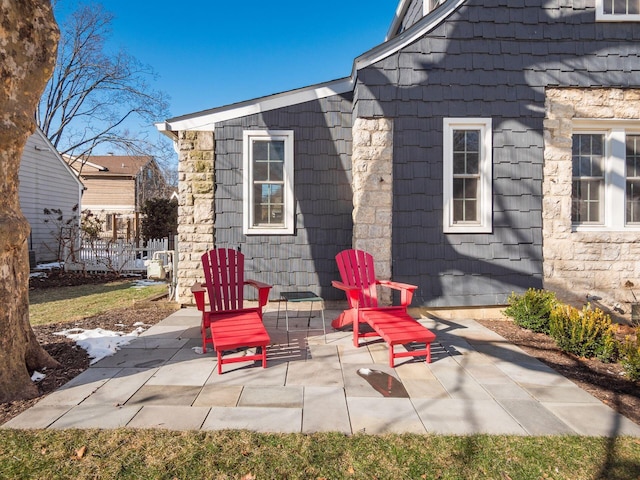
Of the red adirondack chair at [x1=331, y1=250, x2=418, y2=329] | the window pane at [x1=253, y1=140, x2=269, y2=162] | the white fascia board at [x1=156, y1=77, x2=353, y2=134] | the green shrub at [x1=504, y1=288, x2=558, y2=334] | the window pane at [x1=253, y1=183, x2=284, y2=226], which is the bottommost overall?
the green shrub at [x1=504, y1=288, x2=558, y2=334]

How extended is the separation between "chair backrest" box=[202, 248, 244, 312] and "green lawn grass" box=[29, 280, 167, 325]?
260 centimetres

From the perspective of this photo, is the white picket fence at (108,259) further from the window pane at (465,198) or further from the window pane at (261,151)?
the window pane at (465,198)

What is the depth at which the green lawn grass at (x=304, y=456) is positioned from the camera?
1931mm

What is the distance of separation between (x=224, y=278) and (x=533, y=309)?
158 inches

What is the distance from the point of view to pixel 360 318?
4031 millimetres

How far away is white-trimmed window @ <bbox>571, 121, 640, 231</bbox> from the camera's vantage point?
5289mm

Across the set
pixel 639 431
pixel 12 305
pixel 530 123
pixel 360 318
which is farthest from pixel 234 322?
pixel 530 123

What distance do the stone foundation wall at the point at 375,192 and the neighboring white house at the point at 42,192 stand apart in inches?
384

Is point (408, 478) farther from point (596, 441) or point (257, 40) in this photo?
point (257, 40)

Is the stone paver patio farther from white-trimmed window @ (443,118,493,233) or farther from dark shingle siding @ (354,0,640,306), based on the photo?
white-trimmed window @ (443,118,493,233)

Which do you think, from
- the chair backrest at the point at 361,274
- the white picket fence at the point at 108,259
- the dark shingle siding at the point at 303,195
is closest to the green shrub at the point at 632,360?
the chair backrest at the point at 361,274

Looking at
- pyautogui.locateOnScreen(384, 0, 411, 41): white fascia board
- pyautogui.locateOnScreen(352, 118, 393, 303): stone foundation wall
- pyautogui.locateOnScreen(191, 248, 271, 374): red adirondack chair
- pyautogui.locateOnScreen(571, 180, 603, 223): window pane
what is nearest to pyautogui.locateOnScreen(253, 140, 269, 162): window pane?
pyautogui.locateOnScreen(352, 118, 393, 303): stone foundation wall

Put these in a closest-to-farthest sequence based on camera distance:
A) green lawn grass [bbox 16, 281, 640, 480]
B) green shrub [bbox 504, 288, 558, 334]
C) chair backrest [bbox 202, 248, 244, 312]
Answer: green lawn grass [bbox 16, 281, 640, 480]
chair backrest [bbox 202, 248, 244, 312]
green shrub [bbox 504, 288, 558, 334]

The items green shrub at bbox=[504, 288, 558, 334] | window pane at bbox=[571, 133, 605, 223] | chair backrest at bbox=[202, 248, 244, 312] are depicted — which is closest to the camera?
chair backrest at bbox=[202, 248, 244, 312]
